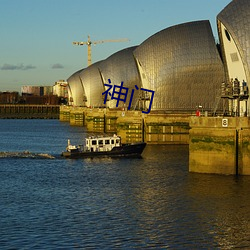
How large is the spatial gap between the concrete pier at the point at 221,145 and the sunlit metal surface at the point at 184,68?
34.2 meters

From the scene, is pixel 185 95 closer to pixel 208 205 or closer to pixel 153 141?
pixel 153 141

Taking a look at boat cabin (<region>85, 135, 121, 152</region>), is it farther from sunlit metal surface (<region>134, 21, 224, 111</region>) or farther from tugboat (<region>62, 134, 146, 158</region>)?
sunlit metal surface (<region>134, 21, 224, 111</region>)

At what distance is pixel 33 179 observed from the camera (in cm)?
4881

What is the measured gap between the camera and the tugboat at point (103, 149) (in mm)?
63969

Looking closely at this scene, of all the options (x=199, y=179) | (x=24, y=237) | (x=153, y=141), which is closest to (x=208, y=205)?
(x=199, y=179)

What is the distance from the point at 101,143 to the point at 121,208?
1101 inches

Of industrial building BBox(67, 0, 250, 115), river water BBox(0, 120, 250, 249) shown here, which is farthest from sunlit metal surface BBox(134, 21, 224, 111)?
river water BBox(0, 120, 250, 249)

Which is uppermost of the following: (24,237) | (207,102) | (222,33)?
(222,33)

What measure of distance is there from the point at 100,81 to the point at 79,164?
84345mm

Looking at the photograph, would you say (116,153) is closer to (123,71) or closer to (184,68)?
(184,68)

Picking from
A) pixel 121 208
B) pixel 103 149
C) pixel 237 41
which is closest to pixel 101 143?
pixel 103 149

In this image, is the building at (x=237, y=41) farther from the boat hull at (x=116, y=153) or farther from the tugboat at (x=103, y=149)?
the tugboat at (x=103, y=149)

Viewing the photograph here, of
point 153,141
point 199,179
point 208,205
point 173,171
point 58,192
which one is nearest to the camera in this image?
point 208,205

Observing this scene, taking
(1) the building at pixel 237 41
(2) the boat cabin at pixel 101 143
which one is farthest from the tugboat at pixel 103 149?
(1) the building at pixel 237 41
